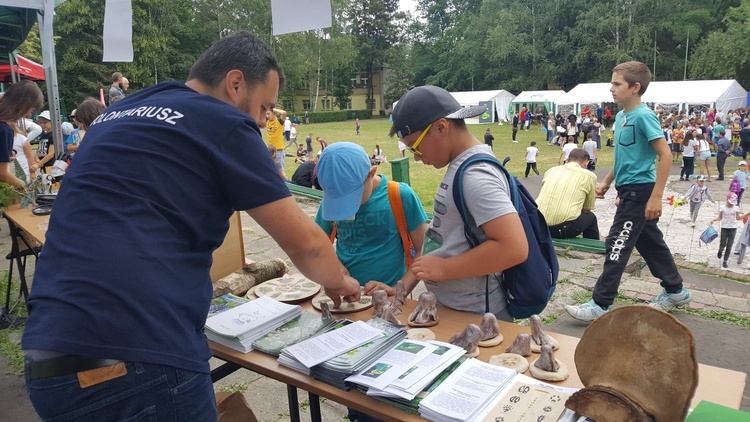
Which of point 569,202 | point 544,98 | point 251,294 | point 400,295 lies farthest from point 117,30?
point 544,98

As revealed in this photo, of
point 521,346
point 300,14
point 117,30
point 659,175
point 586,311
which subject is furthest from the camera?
point 586,311

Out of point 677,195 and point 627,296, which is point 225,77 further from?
point 677,195

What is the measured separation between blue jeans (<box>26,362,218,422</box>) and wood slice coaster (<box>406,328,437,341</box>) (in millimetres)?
822

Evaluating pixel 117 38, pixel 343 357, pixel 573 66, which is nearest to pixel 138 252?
pixel 343 357

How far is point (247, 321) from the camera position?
6.80ft

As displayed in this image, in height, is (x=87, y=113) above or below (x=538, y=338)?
above

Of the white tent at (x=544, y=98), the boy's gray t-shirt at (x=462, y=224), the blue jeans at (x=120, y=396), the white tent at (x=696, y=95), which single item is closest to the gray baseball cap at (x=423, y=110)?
the boy's gray t-shirt at (x=462, y=224)

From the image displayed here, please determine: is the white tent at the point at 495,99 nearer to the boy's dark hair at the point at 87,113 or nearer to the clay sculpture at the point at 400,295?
the boy's dark hair at the point at 87,113

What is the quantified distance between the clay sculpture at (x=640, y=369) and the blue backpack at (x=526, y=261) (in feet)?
2.05

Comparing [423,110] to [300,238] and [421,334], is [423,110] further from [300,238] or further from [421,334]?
[421,334]

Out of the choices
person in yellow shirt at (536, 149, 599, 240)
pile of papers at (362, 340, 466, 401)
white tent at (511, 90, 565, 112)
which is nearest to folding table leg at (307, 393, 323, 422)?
pile of papers at (362, 340, 466, 401)

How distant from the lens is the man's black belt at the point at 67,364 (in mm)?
1230

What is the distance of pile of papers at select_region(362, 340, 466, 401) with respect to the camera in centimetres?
147

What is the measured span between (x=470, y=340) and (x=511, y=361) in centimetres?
15
